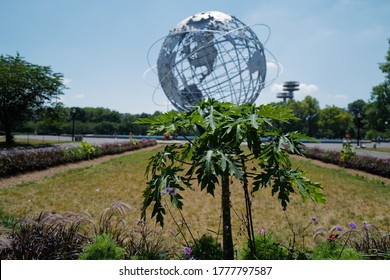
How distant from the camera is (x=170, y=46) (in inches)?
813

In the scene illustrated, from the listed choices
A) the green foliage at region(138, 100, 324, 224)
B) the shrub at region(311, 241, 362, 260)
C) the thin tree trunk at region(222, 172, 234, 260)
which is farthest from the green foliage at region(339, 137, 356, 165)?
the thin tree trunk at region(222, 172, 234, 260)

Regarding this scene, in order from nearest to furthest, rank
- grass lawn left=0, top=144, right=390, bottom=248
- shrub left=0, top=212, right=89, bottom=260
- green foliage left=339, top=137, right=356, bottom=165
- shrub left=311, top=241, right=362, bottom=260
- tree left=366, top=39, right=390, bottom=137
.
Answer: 1. shrub left=311, top=241, right=362, bottom=260
2. shrub left=0, top=212, right=89, bottom=260
3. grass lawn left=0, top=144, right=390, bottom=248
4. green foliage left=339, top=137, right=356, bottom=165
5. tree left=366, top=39, right=390, bottom=137

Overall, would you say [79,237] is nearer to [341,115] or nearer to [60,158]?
[60,158]

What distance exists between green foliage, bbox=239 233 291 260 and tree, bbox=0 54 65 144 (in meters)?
27.2

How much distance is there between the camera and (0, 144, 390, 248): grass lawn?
5469mm

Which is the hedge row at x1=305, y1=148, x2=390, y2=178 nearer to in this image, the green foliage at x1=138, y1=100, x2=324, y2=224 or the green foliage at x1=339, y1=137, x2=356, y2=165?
the green foliage at x1=339, y1=137, x2=356, y2=165

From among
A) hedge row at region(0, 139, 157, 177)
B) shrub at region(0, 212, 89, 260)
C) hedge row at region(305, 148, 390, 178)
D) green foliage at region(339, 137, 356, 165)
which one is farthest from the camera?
green foliage at region(339, 137, 356, 165)

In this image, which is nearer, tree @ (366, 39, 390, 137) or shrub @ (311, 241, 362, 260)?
shrub @ (311, 241, 362, 260)

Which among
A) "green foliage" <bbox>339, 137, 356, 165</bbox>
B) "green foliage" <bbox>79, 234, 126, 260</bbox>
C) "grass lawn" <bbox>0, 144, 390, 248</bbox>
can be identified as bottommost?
"grass lawn" <bbox>0, 144, 390, 248</bbox>

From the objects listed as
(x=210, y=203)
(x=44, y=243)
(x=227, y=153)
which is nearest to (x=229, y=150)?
(x=227, y=153)

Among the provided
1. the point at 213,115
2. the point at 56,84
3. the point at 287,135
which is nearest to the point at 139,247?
the point at 213,115

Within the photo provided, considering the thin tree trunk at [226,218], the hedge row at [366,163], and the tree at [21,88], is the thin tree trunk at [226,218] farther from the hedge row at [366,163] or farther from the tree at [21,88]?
the tree at [21,88]

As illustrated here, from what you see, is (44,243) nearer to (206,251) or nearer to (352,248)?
(206,251)

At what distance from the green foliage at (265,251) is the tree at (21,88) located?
89.3 feet
